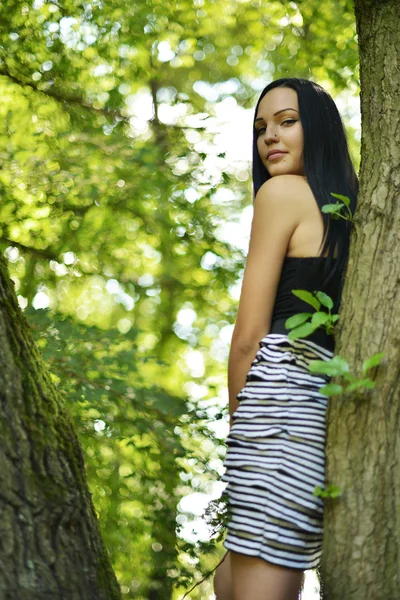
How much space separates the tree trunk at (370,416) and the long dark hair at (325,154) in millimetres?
143

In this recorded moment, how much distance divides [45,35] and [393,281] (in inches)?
151

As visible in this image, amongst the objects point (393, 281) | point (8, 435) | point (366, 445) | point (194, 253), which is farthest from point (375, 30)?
point (194, 253)

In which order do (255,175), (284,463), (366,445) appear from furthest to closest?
(255,175), (284,463), (366,445)

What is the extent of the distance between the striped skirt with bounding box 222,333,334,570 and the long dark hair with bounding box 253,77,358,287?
0.33 m

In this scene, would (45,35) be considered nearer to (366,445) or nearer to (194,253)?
(194,253)

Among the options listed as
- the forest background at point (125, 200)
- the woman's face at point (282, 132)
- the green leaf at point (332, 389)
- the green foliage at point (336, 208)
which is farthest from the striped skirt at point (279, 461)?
the forest background at point (125, 200)

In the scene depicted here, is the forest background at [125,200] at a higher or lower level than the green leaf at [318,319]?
higher

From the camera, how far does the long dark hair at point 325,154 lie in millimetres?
2307

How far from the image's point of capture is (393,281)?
205 centimetres

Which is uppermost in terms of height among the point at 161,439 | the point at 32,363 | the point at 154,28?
the point at 154,28

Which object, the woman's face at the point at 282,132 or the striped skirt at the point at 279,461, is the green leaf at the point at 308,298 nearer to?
the striped skirt at the point at 279,461

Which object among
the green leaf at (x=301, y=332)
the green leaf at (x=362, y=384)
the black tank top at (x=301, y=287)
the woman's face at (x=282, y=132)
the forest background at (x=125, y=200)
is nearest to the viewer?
the green leaf at (x=362, y=384)

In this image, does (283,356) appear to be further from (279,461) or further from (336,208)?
(336,208)

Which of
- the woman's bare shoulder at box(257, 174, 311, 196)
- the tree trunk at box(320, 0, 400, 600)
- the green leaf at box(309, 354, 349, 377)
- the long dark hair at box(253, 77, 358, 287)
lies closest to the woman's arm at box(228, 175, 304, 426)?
the woman's bare shoulder at box(257, 174, 311, 196)
